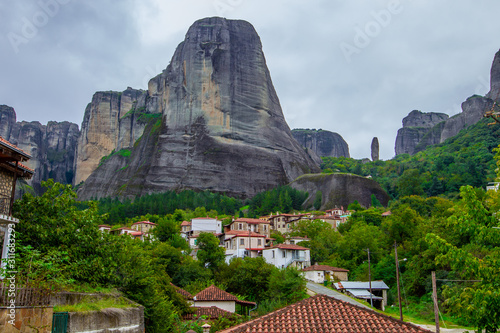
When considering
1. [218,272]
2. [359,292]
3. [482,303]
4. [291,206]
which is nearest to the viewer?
[482,303]

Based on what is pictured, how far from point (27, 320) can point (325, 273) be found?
45652 mm

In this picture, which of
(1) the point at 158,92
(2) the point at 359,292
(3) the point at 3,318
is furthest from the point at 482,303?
(1) the point at 158,92

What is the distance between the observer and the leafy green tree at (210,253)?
55.2m

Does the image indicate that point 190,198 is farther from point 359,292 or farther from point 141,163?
point 359,292

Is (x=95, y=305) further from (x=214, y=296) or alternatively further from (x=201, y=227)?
(x=201, y=227)

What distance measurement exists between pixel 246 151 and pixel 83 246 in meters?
109

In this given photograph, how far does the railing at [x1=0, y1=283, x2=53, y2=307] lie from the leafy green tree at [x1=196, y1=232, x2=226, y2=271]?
40.5 m

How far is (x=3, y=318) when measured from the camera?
1311cm

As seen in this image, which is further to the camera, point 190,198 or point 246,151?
point 246,151

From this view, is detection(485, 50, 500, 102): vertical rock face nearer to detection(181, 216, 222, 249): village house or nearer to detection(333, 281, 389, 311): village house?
detection(181, 216, 222, 249): village house

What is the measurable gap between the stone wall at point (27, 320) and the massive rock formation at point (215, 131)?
11119 centimetres

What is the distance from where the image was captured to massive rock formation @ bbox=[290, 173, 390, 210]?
106 metres

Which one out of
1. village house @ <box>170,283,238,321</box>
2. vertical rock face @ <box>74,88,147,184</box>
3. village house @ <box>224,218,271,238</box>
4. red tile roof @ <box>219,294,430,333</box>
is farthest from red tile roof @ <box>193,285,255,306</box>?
vertical rock face @ <box>74,88,147,184</box>

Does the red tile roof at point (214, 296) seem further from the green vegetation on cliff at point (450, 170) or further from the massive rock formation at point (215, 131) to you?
the massive rock formation at point (215, 131)
